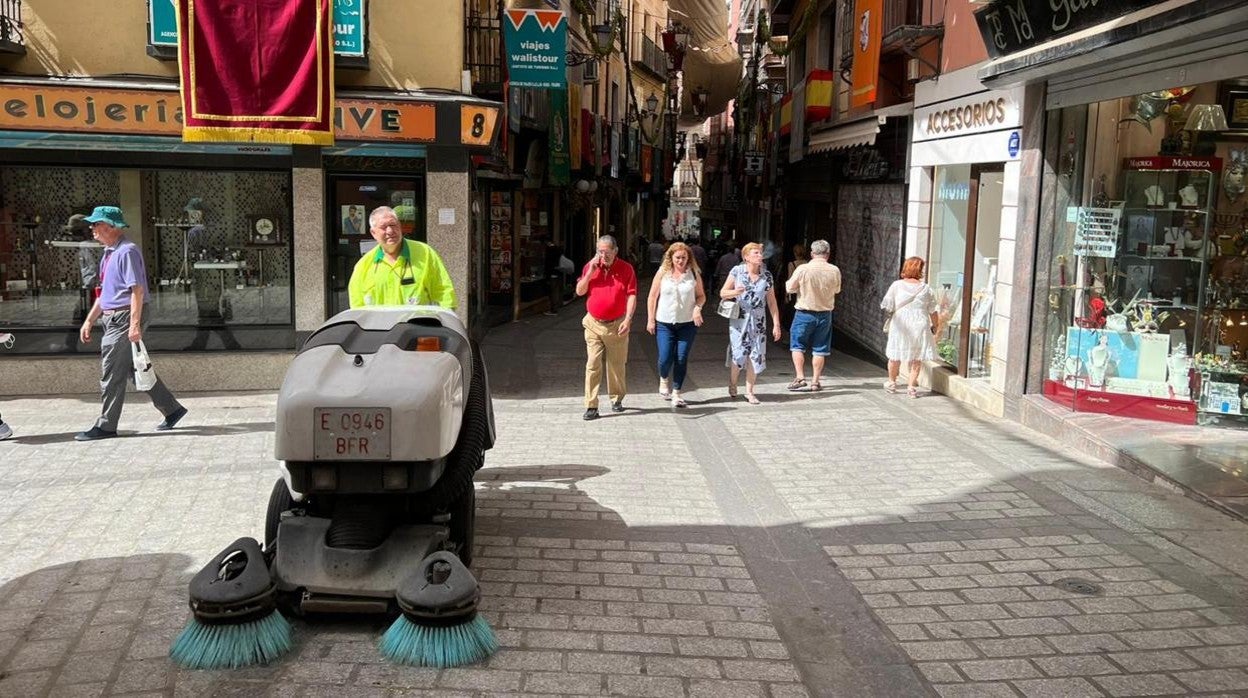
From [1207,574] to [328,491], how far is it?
451 centimetres

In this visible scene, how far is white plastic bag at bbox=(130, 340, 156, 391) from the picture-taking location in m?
8.41

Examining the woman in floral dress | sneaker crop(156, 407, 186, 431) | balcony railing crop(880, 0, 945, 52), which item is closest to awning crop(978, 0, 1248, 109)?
balcony railing crop(880, 0, 945, 52)

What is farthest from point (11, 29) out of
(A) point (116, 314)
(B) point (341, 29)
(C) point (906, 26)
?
(C) point (906, 26)

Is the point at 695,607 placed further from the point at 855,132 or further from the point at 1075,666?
the point at 855,132

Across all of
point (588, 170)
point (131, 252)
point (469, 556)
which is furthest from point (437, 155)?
point (588, 170)

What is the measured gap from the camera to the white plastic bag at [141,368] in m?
8.41

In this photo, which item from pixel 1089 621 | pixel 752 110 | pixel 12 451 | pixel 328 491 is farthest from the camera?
pixel 752 110

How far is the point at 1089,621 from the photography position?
16.5ft

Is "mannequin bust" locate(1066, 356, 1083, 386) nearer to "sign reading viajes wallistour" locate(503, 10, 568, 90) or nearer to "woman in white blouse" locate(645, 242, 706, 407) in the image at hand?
"woman in white blouse" locate(645, 242, 706, 407)

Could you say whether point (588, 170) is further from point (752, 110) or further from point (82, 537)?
point (82, 537)

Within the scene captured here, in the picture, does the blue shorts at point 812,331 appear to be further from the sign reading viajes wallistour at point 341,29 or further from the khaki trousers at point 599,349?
the sign reading viajes wallistour at point 341,29

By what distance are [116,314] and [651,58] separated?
32613 millimetres

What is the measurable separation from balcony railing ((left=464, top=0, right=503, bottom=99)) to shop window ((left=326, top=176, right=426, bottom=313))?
2.63 metres

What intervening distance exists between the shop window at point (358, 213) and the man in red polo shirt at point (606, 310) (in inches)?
96.7
